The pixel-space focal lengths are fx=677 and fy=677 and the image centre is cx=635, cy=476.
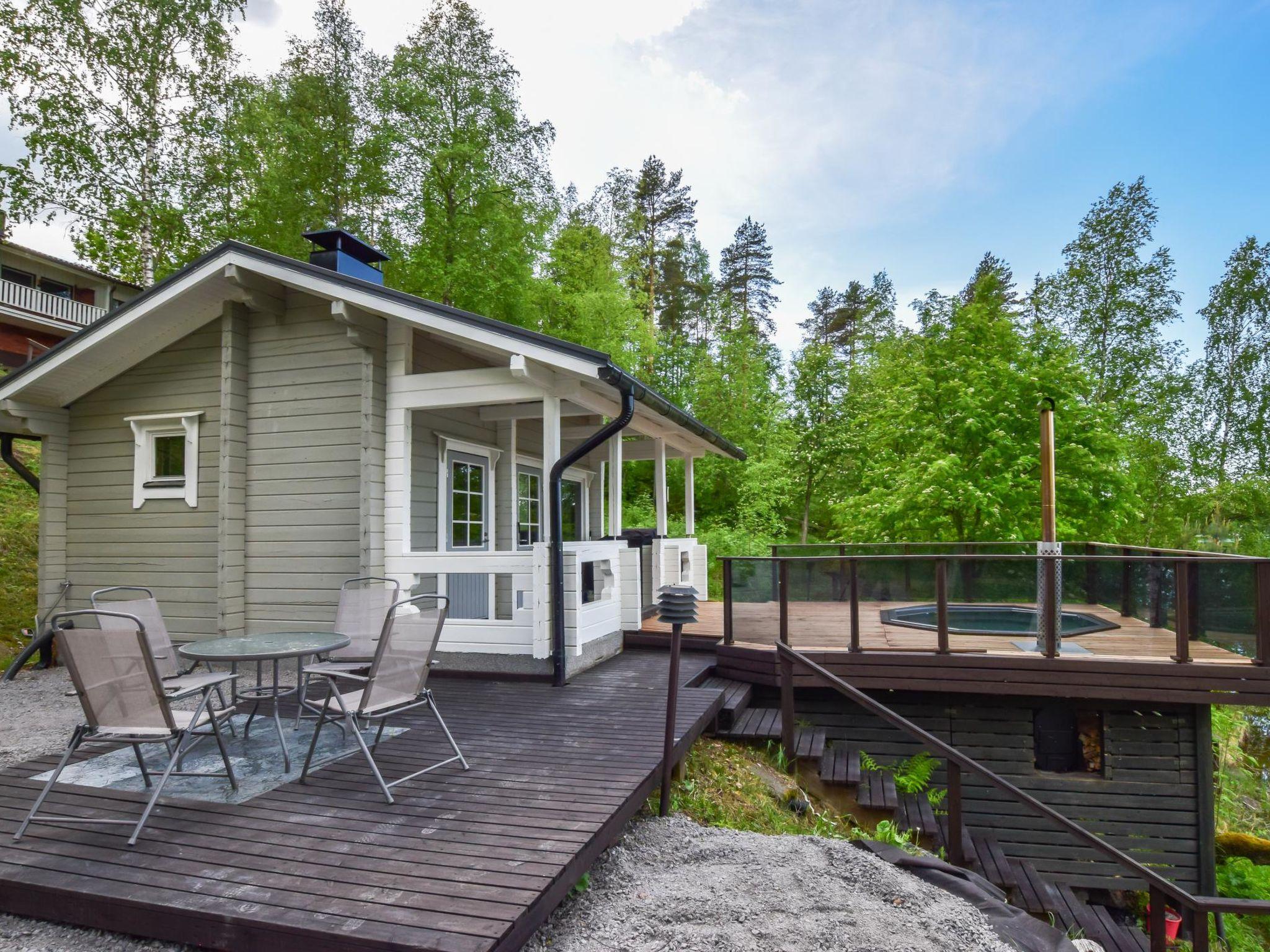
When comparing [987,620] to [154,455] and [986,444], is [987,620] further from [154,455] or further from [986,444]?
[154,455]

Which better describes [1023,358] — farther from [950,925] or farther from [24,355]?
[24,355]

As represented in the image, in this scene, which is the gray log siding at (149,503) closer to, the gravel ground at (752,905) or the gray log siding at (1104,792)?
the gravel ground at (752,905)

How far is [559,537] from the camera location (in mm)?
5309

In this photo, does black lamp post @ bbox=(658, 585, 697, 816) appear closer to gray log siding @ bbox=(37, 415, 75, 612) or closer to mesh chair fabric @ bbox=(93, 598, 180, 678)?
mesh chair fabric @ bbox=(93, 598, 180, 678)

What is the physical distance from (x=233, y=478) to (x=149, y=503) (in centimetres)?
122

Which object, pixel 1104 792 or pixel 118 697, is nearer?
pixel 118 697

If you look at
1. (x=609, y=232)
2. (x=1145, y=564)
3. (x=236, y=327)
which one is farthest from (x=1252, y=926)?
(x=609, y=232)

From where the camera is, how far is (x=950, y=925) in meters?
2.64

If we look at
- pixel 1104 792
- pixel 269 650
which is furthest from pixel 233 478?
pixel 1104 792

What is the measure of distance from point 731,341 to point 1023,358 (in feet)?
28.6

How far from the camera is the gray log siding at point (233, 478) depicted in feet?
19.7

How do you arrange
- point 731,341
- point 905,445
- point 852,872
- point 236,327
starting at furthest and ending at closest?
point 731,341
point 905,445
point 236,327
point 852,872

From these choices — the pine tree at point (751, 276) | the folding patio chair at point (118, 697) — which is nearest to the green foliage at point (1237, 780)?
the folding patio chair at point (118, 697)

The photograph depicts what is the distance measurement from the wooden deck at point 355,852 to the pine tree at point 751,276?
22.0 meters
